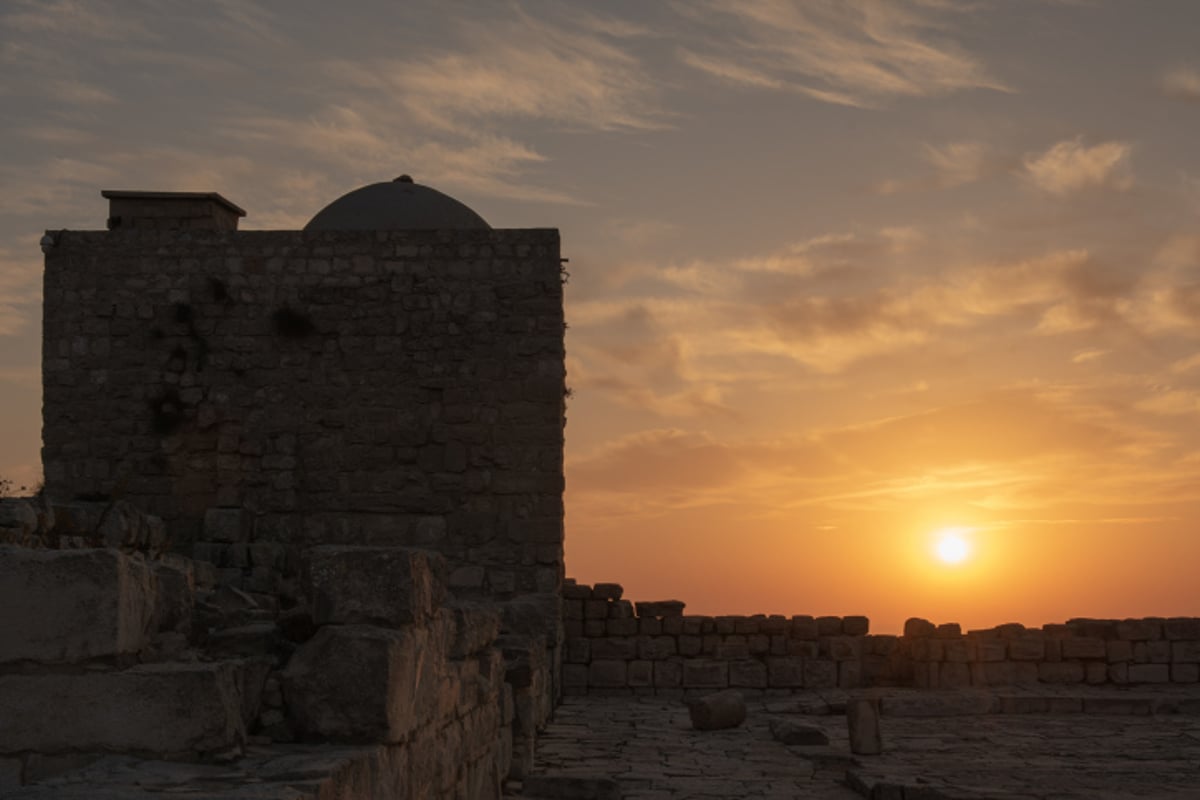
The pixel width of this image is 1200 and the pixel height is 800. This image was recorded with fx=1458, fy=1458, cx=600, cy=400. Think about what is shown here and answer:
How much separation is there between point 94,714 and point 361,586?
1224 millimetres

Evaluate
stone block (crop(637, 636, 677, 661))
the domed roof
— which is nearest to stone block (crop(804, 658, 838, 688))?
stone block (crop(637, 636, 677, 661))

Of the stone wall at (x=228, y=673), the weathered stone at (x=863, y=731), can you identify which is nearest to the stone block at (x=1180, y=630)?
the weathered stone at (x=863, y=731)

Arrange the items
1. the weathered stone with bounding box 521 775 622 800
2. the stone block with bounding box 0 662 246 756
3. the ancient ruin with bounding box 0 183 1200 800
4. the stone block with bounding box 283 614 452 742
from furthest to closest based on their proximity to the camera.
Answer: the ancient ruin with bounding box 0 183 1200 800 → the weathered stone with bounding box 521 775 622 800 → the stone block with bounding box 283 614 452 742 → the stone block with bounding box 0 662 246 756

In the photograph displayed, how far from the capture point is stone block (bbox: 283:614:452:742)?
16.4 ft

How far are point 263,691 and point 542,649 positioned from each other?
29.3 feet

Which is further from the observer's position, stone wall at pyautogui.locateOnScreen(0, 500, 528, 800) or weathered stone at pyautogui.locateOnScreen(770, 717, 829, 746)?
weathered stone at pyautogui.locateOnScreen(770, 717, 829, 746)

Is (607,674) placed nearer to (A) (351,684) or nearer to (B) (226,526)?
(B) (226,526)

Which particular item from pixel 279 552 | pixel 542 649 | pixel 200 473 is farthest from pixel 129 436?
pixel 542 649

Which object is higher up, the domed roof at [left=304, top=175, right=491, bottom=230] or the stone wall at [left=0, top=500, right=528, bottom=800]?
the domed roof at [left=304, top=175, right=491, bottom=230]

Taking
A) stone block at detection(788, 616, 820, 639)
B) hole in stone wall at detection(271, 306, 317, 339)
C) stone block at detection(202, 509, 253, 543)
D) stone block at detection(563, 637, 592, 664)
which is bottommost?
stone block at detection(563, 637, 592, 664)

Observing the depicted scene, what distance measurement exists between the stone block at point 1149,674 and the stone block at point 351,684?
48.9 feet

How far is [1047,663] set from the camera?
18.2m

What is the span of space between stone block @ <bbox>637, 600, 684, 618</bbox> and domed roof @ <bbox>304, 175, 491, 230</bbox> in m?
5.19

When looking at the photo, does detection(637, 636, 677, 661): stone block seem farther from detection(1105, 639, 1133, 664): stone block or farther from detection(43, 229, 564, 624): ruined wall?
detection(1105, 639, 1133, 664): stone block
